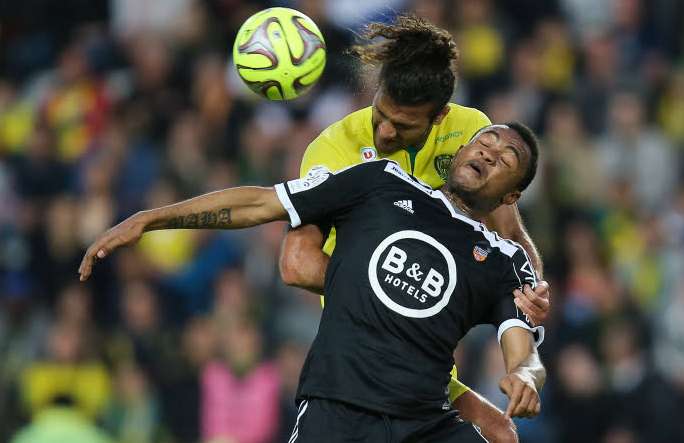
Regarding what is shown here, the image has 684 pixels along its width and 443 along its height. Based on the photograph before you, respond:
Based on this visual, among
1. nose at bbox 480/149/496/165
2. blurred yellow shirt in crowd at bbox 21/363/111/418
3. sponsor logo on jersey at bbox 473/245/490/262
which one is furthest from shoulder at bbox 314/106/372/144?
blurred yellow shirt in crowd at bbox 21/363/111/418

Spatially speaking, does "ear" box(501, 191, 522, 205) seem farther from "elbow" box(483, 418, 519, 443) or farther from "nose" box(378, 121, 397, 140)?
"elbow" box(483, 418, 519, 443)

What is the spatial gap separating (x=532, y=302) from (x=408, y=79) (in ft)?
3.60

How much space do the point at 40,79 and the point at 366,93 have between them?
7.28m

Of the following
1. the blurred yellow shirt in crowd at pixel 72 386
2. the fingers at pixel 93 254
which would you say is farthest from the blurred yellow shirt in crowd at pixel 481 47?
the fingers at pixel 93 254

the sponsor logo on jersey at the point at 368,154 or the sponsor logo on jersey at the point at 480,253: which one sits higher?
the sponsor logo on jersey at the point at 368,154

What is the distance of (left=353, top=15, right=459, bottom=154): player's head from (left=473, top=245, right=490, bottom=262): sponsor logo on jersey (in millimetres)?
682

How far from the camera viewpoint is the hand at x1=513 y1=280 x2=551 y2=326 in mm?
5336

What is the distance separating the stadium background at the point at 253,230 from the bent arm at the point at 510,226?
3235 millimetres

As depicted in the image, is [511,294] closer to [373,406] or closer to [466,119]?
[373,406]

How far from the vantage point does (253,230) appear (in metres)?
10.7

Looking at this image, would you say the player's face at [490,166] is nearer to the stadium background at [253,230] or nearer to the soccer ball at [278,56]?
the soccer ball at [278,56]

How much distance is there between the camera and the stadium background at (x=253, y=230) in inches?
384

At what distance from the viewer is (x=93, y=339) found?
10430 millimetres

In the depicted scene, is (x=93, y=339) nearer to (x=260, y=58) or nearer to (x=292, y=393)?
(x=292, y=393)
